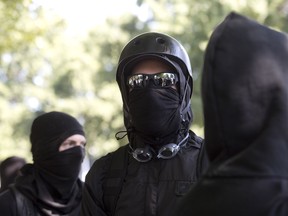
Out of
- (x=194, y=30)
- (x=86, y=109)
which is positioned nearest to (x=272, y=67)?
(x=194, y=30)

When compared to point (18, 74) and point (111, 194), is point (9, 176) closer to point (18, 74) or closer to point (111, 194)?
point (111, 194)

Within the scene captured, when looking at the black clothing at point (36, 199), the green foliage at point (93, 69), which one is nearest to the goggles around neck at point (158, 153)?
the black clothing at point (36, 199)

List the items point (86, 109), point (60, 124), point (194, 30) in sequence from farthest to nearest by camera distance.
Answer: point (86, 109) → point (194, 30) → point (60, 124)

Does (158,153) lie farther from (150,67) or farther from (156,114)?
(150,67)

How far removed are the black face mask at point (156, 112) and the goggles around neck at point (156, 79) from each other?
3 centimetres

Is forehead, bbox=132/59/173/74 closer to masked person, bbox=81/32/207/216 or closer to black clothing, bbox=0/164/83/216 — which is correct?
masked person, bbox=81/32/207/216

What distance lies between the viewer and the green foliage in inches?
530

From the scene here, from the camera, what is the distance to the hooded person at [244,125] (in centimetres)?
134

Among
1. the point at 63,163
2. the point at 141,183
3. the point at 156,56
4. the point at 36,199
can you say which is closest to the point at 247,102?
the point at 141,183

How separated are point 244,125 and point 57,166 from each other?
3391 millimetres

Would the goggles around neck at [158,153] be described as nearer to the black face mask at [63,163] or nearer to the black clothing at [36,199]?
the black clothing at [36,199]

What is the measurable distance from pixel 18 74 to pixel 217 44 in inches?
970

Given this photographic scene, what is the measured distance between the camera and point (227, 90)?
142 cm

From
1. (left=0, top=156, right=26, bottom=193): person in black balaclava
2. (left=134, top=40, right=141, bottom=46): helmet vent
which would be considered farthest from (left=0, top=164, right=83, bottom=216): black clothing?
(left=0, top=156, right=26, bottom=193): person in black balaclava
